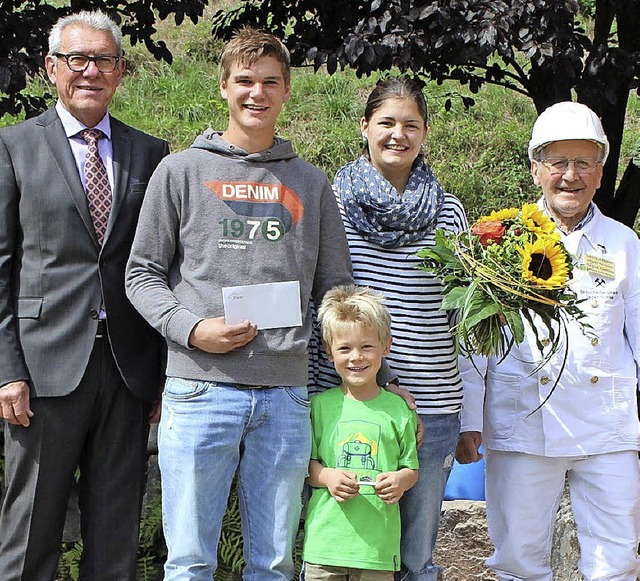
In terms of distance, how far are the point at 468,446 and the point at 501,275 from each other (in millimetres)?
908

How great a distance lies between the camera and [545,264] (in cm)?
342

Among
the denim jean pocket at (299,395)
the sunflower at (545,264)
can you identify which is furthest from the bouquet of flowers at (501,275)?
the denim jean pocket at (299,395)

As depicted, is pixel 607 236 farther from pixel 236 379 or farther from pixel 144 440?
pixel 144 440

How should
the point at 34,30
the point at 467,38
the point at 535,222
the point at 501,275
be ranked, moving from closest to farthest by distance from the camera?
the point at 501,275
the point at 535,222
the point at 467,38
the point at 34,30

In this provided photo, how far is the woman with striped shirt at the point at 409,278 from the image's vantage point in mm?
3633

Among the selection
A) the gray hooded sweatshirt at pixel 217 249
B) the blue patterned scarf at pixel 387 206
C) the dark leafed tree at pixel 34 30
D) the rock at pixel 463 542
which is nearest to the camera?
the gray hooded sweatshirt at pixel 217 249

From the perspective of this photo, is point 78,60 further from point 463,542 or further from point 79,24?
point 463,542

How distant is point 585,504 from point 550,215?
3.85 feet

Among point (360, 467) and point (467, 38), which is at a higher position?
point (467, 38)

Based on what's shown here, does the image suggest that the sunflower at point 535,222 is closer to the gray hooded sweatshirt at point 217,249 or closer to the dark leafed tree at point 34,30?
the gray hooded sweatshirt at point 217,249

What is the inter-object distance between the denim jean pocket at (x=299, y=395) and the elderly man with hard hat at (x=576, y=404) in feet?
2.62

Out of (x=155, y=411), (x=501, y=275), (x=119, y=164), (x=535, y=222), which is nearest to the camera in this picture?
(x=501, y=275)

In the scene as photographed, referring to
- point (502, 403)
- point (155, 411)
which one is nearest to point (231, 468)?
point (155, 411)

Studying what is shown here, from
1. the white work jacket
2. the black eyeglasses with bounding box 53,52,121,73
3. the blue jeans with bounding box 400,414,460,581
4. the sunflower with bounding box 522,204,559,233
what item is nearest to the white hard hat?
the white work jacket
